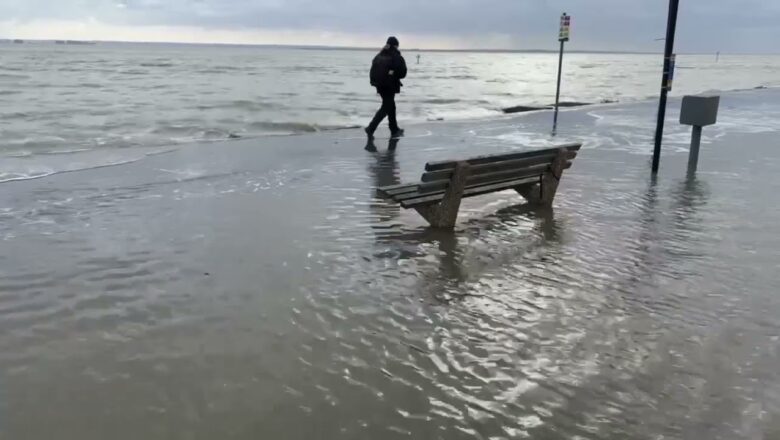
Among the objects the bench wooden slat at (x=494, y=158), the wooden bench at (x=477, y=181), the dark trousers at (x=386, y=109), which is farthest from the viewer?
the dark trousers at (x=386, y=109)

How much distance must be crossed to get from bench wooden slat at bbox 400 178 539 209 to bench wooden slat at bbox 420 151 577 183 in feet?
0.64

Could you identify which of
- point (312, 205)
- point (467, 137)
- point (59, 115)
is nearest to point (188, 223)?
point (312, 205)

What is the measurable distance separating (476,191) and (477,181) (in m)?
0.14

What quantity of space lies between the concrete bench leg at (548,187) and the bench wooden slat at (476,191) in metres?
0.12

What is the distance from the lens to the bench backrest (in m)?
6.22

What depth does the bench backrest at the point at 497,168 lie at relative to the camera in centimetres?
622

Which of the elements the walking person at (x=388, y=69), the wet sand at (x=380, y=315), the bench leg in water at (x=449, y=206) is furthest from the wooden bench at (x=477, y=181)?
the walking person at (x=388, y=69)

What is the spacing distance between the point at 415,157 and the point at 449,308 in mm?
7292

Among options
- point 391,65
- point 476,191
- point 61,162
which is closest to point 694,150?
point 476,191

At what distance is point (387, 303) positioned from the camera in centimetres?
458

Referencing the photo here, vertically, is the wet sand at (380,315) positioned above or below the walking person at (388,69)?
below

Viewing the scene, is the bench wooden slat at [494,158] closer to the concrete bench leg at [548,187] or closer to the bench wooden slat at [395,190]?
the concrete bench leg at [548,187]

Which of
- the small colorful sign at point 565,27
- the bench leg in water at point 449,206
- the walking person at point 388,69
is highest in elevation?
the small colorful sign at point 565,27

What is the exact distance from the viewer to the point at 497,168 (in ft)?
22.2
